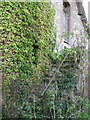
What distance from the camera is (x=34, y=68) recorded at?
4969mm

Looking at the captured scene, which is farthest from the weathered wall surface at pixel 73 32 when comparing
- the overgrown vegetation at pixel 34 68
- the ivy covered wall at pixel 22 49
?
the ivy covered wall at pixel 22 49

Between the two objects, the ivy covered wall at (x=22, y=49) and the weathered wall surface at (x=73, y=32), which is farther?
the weathered wall surface at (x=73, y=32)

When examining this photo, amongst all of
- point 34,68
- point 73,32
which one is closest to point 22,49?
point 34,68

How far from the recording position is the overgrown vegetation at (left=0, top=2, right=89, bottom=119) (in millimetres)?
3553

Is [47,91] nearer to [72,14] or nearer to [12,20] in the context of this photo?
[12,20]

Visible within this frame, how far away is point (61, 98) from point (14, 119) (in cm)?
102

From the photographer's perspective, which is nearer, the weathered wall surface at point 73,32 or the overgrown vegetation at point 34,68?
the overgrown vegetation at point 34,68

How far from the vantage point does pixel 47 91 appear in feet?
11.9

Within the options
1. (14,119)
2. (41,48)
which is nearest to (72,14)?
(41,48)

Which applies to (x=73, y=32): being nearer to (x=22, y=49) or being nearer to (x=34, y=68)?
(x=34, y=68)

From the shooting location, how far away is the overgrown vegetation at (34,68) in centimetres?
355

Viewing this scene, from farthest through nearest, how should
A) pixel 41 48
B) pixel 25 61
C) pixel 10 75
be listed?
pixel 41 48, pixel 25 61, pixel 10 75

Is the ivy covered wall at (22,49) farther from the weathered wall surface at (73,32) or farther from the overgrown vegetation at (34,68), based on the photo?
the weathered wall surface at (73,32)

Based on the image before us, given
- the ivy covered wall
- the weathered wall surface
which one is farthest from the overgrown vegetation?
the weathered wall surface
